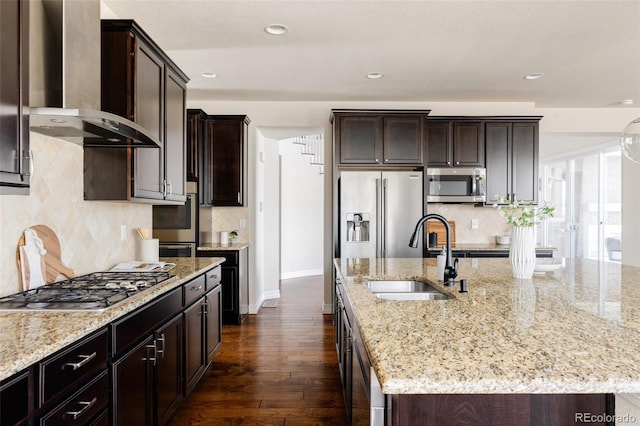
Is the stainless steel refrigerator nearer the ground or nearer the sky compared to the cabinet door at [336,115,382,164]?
nearer the ground

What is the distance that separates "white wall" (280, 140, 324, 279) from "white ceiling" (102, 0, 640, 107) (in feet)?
9.21

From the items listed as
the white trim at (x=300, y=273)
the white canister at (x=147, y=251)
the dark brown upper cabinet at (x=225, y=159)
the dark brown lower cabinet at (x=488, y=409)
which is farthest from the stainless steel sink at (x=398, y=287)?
the white trim at (x=300, y=273)

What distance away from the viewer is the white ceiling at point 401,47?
111 inches

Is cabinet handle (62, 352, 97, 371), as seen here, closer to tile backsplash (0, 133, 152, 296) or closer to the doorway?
tile backsplash (0, 133, 152, 296)

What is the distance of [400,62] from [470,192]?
1.93 m

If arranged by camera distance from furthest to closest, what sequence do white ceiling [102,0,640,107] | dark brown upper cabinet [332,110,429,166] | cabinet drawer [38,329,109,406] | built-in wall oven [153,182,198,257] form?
dark brown upper cabinet [332,110,429,166] < built-in wall oven [153,182,198,257] < white ceiling [102,0,640,107] < cabinet drawer [38,329,109,406]

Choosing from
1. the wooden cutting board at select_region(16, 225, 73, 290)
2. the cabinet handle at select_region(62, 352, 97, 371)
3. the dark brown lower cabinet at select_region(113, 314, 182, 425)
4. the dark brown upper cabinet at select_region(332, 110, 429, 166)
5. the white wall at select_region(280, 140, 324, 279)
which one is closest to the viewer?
the cabinet handle at select_region(62, 352, 97, 371)

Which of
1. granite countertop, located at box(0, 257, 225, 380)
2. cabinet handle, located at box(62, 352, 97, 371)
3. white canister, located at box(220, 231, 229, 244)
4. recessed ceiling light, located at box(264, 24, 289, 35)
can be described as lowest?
cabinet handle, located at box(62, 352, 97, 371)

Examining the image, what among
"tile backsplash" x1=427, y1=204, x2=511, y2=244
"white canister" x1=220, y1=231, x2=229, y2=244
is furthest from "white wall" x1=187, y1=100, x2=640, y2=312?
"tile backsplash" x1=427, y1=204, x2=511, y2=244

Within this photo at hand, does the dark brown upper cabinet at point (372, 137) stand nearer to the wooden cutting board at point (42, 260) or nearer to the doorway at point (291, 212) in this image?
the doorway at point (291, 212)

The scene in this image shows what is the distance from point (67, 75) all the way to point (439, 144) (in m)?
4.07

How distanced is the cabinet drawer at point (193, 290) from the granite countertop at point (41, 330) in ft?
2.17

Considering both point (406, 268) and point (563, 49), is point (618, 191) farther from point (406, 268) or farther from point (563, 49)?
point (406, 268)

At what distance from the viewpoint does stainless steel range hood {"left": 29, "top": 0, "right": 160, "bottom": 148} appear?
173 centimetres
